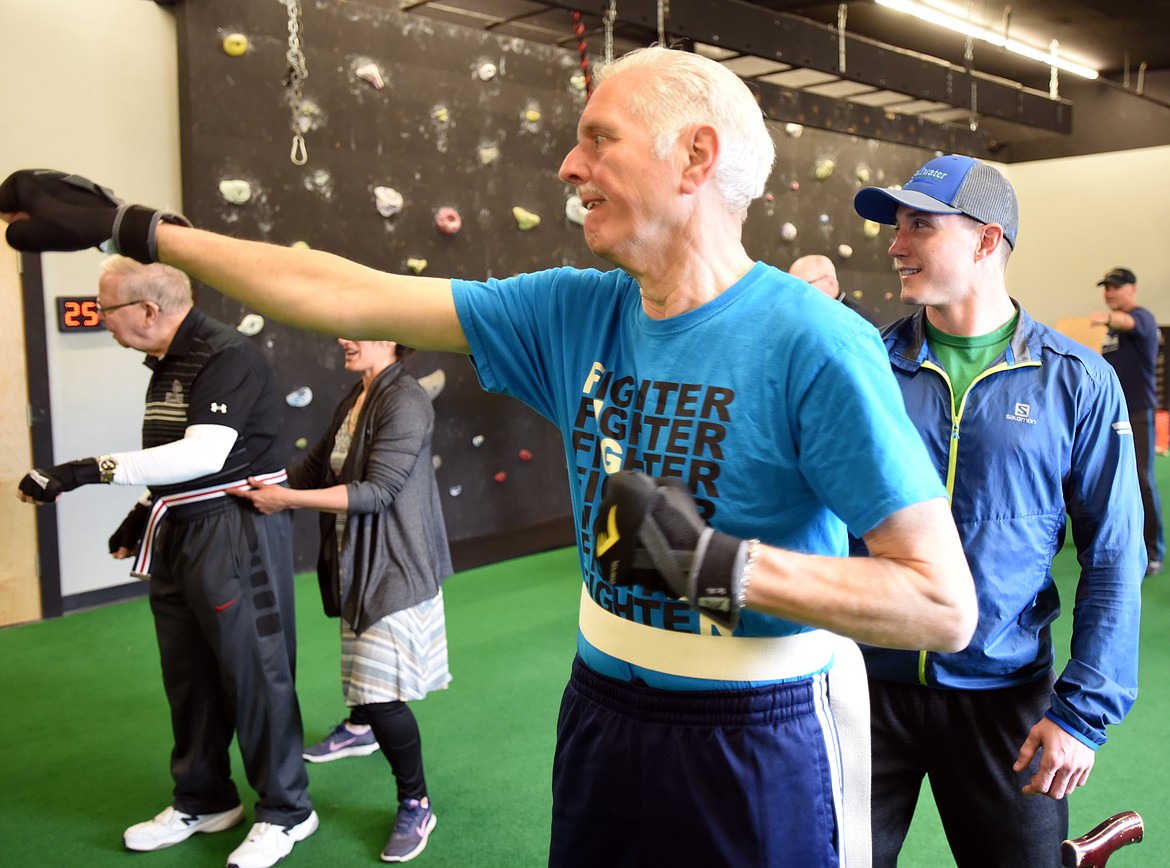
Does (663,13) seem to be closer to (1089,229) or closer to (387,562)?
(387,562)

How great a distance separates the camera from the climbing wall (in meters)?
5.14

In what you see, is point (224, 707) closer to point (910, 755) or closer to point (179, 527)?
point (179, 527)

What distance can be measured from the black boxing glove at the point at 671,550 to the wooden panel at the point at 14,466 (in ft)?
15.2

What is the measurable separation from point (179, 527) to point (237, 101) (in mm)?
3096

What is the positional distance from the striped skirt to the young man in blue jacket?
149cm

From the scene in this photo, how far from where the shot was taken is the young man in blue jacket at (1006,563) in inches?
69.8

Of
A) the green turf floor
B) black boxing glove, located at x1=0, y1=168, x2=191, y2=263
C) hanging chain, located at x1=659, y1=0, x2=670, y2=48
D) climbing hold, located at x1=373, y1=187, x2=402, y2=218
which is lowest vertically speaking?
the green turf floor

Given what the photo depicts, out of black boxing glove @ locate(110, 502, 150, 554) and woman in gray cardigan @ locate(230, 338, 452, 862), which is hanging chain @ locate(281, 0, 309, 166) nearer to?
woman in gray cardigan @ locate(230, 338, 452, 862)

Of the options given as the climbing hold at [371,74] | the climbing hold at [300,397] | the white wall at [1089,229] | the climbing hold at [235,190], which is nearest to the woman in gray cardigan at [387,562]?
the climbing hold at [235,190]

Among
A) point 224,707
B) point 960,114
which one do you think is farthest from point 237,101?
point 960,114

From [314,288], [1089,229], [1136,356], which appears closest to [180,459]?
[314,288]

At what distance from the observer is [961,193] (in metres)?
1.94

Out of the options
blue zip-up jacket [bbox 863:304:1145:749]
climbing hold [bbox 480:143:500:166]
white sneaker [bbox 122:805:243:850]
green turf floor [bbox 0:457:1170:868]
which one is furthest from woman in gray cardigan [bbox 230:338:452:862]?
climbing hold [bbox 480:143:500:166]

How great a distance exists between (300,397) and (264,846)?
10.5 feet
